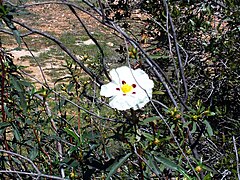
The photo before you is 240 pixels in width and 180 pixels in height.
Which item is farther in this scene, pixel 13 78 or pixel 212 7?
pixel 212 7

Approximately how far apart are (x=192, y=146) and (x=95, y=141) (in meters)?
0.39

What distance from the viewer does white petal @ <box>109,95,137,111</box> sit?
4.58 feet

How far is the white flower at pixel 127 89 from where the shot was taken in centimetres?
141

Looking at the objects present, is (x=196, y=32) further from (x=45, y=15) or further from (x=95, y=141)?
(x=45, y=15)

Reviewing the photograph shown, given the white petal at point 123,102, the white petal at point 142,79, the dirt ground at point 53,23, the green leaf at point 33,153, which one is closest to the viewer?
the white petal at point 123,102

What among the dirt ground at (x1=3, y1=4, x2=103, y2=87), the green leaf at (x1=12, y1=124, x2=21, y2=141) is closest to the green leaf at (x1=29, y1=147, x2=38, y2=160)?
the green leaf at (x1=12, y1=124, x2=21, y2=141)

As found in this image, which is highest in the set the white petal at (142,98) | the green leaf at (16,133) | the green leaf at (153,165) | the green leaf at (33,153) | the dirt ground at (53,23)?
the dirt ground at (53,23)

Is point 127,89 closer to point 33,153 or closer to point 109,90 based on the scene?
point 109,90

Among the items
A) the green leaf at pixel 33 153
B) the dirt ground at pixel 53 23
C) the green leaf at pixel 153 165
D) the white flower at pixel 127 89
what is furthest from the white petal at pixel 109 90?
the dirt ground at pixel 53 23

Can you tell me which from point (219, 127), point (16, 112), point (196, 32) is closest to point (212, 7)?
point (196, 32)

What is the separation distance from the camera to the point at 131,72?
147 cm

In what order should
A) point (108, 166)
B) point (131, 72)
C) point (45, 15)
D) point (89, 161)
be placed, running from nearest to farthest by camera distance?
point (131, 72) → point (108, 166) → point (89, 161) → point (45, 15)

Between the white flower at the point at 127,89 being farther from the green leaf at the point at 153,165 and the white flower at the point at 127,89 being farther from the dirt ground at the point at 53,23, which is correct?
the dirt ground at the point at 53,23

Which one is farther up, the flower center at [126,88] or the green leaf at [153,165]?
the flower center at [126,88]
